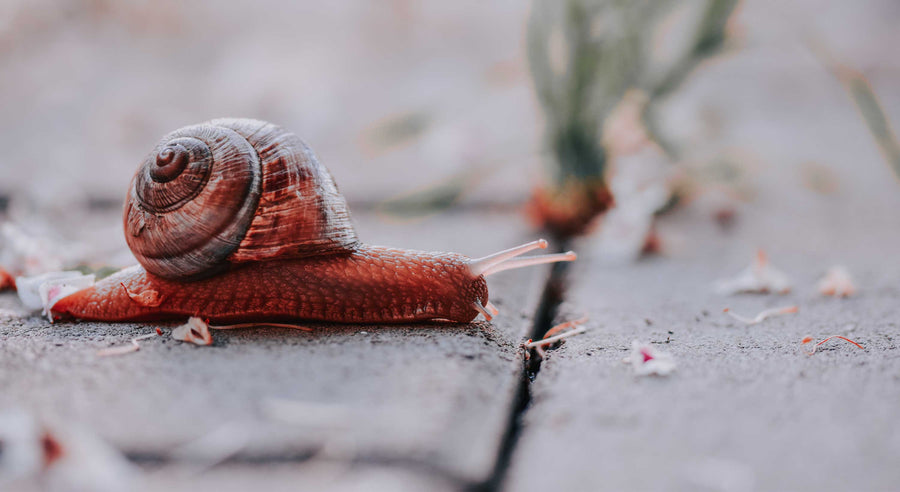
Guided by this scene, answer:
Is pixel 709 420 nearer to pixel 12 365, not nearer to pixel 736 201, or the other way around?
pixel 12 365

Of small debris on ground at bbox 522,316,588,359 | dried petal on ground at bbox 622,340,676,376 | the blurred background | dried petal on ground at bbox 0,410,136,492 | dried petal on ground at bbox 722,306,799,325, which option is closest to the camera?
dried petal on ground at bbox 0,410,136,492

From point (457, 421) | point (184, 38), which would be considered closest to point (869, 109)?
point (457, 421)

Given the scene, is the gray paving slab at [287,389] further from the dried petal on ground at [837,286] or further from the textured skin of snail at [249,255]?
the dried petal on ground at [837,286]

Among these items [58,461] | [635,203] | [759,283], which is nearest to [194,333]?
[58,461]

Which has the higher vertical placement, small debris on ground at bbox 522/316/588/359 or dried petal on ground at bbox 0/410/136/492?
dried petal on ground at bbox 0/410/136/492

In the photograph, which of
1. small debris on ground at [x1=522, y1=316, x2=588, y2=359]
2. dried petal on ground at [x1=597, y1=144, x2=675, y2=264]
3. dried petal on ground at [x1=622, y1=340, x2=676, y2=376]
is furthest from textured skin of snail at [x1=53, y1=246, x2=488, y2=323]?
dried petal on ground at [x1=597, y1=144, x2=675, y2=264]

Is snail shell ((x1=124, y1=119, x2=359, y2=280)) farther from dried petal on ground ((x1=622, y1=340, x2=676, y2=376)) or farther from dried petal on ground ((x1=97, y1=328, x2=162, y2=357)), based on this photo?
dried petal on ground ((x1=622, y1=340, x2=676, y2=376))

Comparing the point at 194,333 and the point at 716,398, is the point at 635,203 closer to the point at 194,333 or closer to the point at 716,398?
the point at 716,398
